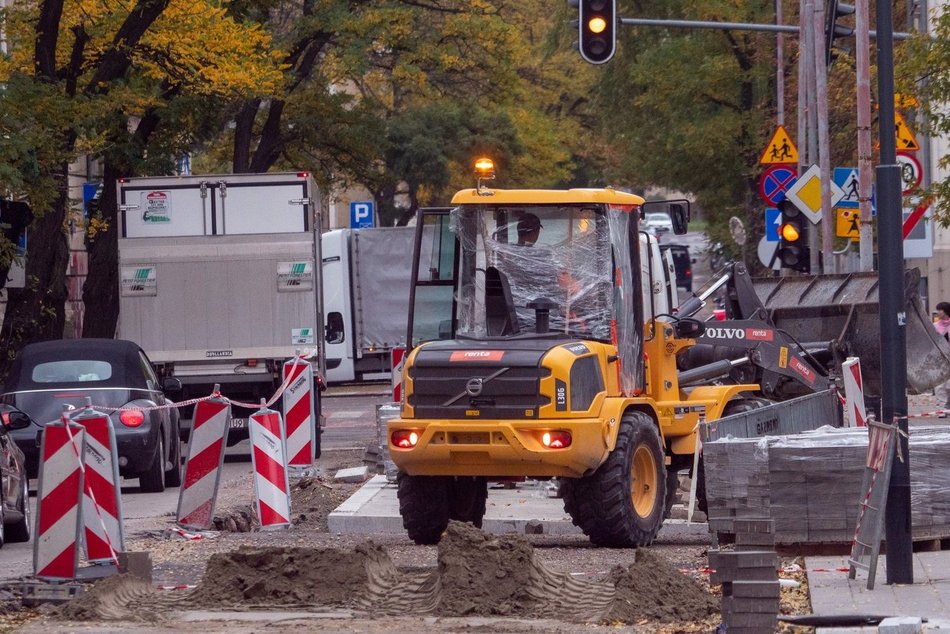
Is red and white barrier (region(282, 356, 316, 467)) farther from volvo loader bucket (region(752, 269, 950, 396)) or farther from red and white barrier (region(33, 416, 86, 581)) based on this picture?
red and white barrier (region(33, 416, 86, 581))

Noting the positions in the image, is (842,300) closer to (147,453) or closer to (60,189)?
(147,453)

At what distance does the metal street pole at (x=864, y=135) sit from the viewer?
22.4 m

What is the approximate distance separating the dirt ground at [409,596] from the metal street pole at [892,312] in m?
0.65

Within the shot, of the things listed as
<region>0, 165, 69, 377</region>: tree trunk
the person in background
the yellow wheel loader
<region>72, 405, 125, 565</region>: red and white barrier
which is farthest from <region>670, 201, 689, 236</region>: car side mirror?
the person in background

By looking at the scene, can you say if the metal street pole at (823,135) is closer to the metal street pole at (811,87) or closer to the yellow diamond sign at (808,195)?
the metal street pole at (811,87)

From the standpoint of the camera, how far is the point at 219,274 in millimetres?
22391

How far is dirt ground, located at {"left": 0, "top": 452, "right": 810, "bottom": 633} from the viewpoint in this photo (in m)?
9.44

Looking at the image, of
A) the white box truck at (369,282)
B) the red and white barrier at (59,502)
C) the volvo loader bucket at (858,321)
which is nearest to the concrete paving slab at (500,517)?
the red and white barrier at (59,502)

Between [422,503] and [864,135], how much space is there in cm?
1109

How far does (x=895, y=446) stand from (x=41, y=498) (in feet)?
17.4

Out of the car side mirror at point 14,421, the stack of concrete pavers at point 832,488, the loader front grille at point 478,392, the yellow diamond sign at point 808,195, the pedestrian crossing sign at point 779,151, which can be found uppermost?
the pedestrian crossing sign at point 779,151

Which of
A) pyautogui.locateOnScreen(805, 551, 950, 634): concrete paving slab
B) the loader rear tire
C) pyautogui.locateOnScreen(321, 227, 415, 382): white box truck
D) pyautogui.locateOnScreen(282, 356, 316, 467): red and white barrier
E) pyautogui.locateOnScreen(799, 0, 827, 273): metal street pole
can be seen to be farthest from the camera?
pyautogui.locateOnScreen(321, 227, 415, 382): white box truck

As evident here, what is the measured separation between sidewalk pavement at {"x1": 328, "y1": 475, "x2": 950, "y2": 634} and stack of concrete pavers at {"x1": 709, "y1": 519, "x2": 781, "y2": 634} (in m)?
0.37

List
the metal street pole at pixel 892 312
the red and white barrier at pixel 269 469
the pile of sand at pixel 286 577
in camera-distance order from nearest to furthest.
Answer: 1. the metal street pole at pixel 892 312
2. the pile of sand at pixel 286 577
3. the red and white barrier at pixel 269 469
